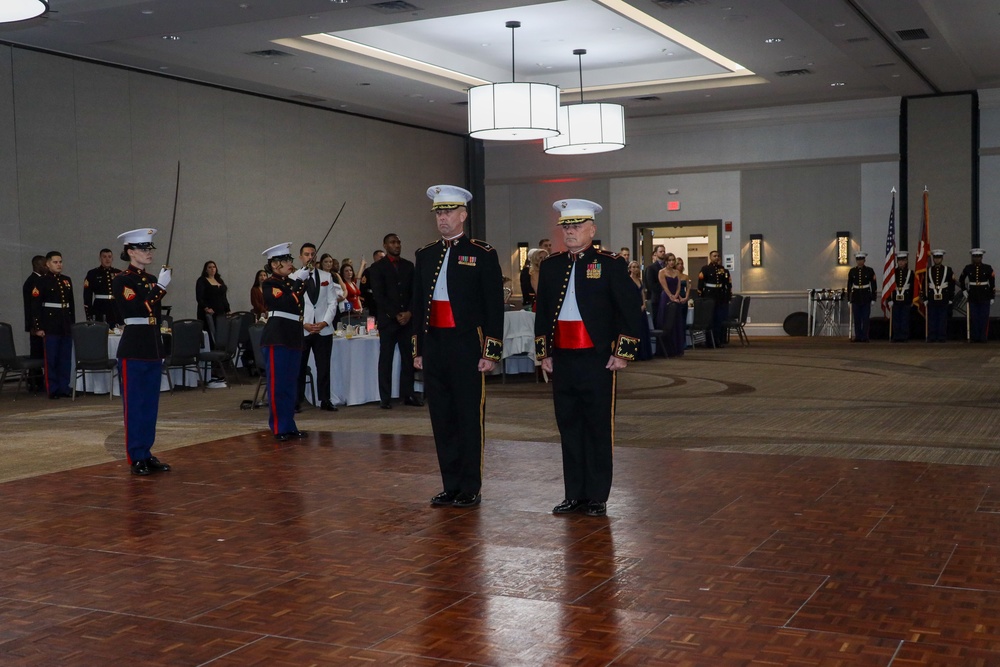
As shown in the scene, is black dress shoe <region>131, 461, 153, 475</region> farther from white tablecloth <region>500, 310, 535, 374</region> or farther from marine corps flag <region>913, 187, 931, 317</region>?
marine corps flag <region>913, 187, 931, 317</region>

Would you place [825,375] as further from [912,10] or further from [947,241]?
[947,241]

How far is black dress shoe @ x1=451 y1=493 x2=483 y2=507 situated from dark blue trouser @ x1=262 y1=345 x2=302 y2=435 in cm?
282

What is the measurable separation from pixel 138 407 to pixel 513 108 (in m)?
7.46

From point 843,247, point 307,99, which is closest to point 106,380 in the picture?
point 307,99

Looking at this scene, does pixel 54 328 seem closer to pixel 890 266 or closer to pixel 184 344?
pixel 184 344

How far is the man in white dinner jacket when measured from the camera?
30.1 ft

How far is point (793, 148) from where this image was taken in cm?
1988

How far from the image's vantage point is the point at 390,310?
983cm

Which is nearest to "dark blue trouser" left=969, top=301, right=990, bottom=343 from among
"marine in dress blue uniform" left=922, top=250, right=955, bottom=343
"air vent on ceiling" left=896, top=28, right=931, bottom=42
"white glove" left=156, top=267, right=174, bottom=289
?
"marine in dress blue uniform" left=922, top=250, right=955, bottom=343

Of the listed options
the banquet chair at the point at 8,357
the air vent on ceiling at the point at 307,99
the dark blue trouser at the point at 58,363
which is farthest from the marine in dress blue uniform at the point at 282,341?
the air vent on ceiling at the point at 307,99

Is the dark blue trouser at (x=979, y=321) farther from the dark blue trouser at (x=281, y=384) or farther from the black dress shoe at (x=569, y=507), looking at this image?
the black dress shoe at (x=569, y=507)

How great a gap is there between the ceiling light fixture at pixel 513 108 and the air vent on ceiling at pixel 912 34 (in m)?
4.68

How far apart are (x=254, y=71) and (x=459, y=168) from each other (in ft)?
24.7

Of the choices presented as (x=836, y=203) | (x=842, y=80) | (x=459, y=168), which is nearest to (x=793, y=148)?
(x=836, y=203)
